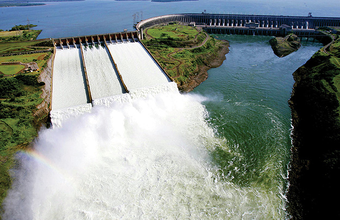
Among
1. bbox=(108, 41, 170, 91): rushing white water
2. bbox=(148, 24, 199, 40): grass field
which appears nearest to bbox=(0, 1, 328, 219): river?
bbox=(108, 41, 170, 91): rushing white water

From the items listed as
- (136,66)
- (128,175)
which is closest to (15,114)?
(128,175)

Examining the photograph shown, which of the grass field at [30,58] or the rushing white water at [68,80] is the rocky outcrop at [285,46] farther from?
the grass field at [30,58]

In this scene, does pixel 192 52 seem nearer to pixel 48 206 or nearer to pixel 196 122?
pixel 196 122

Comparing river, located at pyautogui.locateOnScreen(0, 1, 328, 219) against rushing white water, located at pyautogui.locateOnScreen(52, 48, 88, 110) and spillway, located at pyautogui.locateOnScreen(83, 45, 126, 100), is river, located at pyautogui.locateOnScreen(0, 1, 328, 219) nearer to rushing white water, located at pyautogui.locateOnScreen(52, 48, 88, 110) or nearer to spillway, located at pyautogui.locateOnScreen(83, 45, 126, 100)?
spillway, located at pyautogui.locateOnScreen(83, 45, 126, 100)

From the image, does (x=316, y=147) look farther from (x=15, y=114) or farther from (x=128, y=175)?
(x=15, y=114)

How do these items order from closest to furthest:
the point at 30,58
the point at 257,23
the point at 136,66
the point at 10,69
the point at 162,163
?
the point at 162,163, the point at 10,69, the point at 136,66, the point at 30,58, the point at 257,23

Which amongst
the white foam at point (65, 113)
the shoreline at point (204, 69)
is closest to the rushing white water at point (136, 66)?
the shoreline at point (204, 69)
